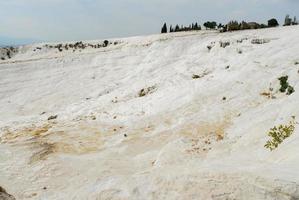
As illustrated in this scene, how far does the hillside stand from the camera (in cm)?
921

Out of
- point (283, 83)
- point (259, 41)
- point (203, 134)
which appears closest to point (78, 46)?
point (259, 41)

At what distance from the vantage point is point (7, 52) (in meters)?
74.4

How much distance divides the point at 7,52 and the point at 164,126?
57822 millimetres

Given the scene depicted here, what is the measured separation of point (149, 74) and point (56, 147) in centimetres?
1942

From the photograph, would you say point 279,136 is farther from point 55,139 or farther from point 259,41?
point 259,41

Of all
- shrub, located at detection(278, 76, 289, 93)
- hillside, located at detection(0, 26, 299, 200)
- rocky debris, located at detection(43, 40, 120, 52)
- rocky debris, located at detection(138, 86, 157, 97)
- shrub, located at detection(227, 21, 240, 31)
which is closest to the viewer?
hillside, located at detection(0, 26, 299, 200)

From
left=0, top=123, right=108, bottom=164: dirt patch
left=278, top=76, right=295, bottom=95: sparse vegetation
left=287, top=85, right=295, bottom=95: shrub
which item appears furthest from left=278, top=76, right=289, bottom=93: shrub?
left=0, top=123, right=108, bottom=164: dirt patch

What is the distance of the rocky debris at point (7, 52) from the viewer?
72.2 m

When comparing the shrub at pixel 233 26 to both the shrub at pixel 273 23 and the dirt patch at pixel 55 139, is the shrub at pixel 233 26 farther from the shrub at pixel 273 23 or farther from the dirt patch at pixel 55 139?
the dirt patch at pixel 55 139

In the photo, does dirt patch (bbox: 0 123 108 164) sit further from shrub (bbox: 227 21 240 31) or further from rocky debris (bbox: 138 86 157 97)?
shrub (bbox: 227 21 240 31)

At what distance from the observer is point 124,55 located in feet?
169

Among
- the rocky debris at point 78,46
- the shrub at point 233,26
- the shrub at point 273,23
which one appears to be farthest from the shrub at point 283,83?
the rocky debris at point 78,46

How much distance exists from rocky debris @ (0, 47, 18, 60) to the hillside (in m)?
25.3

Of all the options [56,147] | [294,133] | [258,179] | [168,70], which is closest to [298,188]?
[258,179]
